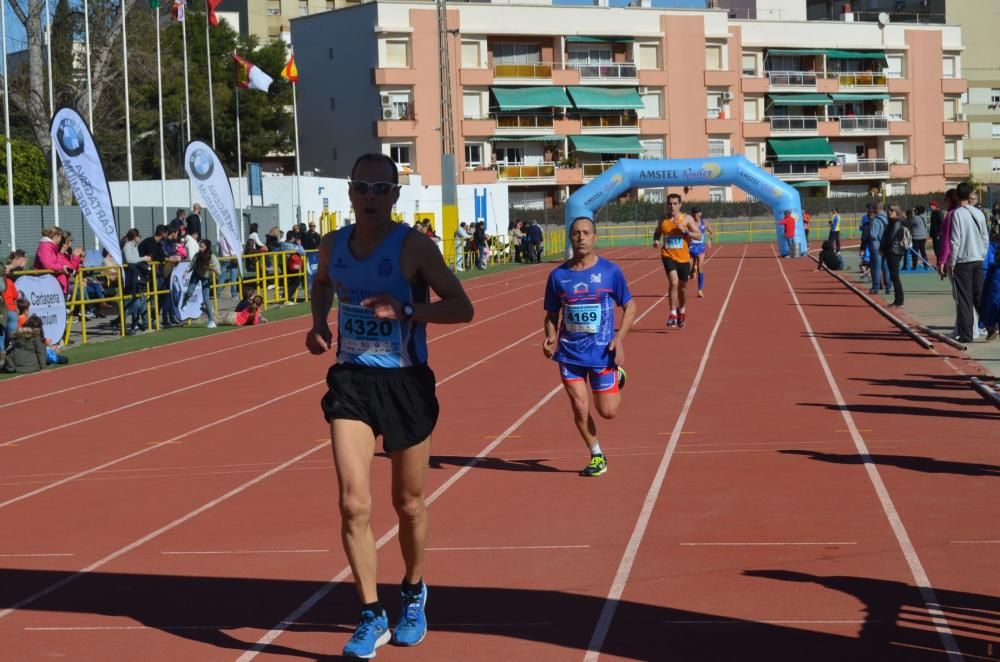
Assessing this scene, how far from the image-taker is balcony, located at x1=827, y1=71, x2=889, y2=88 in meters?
89.5

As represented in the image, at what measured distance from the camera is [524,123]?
264 ft

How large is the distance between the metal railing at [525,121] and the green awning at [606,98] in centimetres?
187

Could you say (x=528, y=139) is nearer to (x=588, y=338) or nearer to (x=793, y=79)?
(x=793, y=79)

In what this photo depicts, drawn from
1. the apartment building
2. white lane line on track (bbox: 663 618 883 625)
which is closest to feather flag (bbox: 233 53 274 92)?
the apartment building

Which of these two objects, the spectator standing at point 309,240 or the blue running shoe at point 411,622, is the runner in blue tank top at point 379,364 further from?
the spectator standing at point 309,240

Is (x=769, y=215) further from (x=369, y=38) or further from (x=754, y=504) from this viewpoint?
(x=754, y=504)

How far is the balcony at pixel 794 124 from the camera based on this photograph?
87.9 m

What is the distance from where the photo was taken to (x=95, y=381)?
1806cm

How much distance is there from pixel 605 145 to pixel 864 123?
18412mm

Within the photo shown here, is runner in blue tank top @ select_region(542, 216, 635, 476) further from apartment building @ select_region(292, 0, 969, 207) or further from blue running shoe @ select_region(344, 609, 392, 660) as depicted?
Answer: apartment building @ select_region(292, 0, 969, 207)

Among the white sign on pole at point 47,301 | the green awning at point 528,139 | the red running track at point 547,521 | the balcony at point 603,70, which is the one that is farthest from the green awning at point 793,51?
the red running track at point 547,521

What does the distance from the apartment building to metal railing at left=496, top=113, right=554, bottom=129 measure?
8cm

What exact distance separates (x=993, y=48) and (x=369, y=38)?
152 feet

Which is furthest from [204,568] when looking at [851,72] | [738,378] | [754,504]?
[851,72]
